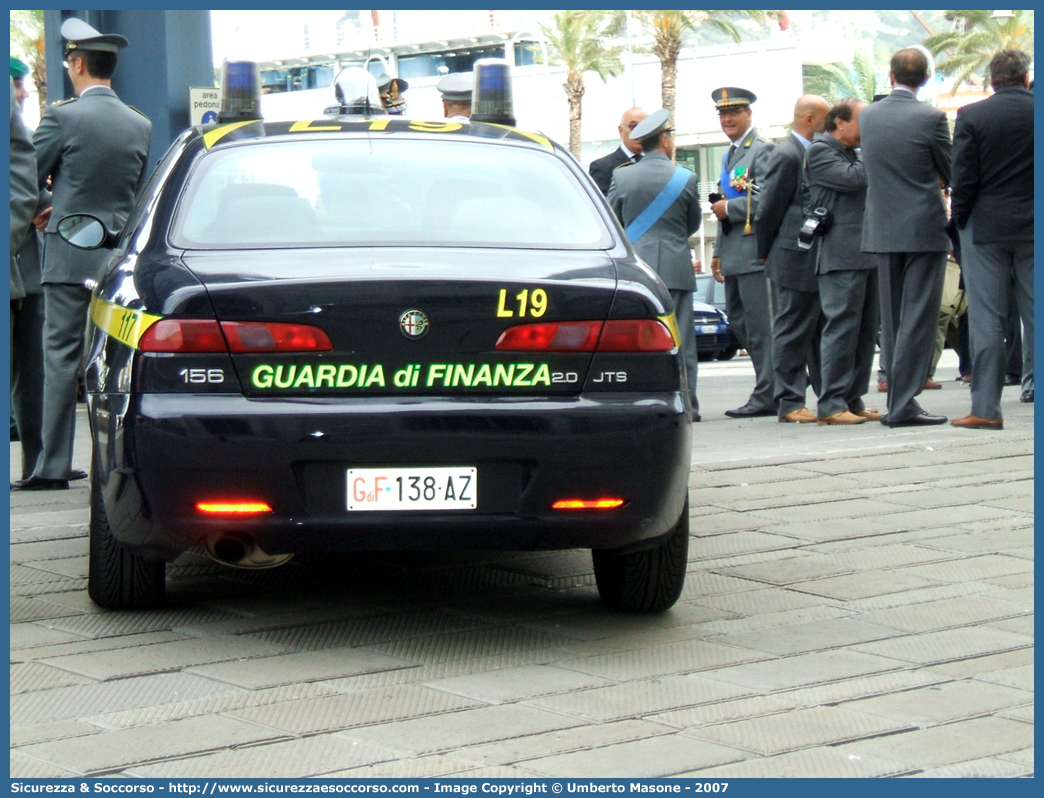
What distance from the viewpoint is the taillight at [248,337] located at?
437 centimetres

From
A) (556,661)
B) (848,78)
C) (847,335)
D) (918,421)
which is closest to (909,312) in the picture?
(847,335)

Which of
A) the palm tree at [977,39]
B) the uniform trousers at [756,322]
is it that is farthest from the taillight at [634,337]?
the palm tree at [977,39]

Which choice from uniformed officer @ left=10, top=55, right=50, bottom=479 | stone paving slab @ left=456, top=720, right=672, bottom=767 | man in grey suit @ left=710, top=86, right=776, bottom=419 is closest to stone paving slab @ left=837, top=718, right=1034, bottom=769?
stone paving slab @ left=456, top=720, right=672, bottom=767

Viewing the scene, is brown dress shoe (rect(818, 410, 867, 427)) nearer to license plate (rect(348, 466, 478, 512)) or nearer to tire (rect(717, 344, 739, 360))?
license plate (rect(348, 466, 478, 512))

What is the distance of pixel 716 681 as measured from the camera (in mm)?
4289

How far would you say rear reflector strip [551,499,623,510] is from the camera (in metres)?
4.46

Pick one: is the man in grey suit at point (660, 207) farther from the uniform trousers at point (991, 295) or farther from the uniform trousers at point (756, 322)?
the uniform trousers at point (991, 295)

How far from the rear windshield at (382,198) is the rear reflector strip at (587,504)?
83 centimetres

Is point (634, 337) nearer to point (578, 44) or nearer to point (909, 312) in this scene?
point (909, 312)

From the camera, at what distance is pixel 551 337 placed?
4.48 m

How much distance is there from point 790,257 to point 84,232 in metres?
5.52

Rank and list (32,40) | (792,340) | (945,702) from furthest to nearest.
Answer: (32,40) → (792,340) → (945,702)

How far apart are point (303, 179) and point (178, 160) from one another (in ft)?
1.67

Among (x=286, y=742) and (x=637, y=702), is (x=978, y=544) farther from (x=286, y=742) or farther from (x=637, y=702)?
(x=286, y=742)
